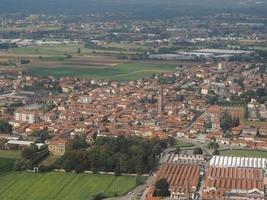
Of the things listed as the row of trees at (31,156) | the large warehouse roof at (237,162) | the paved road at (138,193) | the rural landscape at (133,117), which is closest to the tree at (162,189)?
the rural landscape at (133,117)

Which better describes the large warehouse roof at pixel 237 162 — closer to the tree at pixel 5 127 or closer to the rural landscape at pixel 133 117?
the rural landscape at pixel 133 117

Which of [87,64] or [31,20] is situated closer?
[87,64]

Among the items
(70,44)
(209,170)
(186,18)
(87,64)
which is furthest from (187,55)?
(186,18)

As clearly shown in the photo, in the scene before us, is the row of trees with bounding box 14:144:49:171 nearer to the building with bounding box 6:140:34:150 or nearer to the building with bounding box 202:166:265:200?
the building with bounding box 6:140:34:150

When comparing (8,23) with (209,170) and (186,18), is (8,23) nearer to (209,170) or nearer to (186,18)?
(186,18)

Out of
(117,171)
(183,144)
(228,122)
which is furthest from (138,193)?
(228,122)

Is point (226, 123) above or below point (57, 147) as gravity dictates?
below

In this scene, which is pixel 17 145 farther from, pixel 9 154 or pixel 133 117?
pixel 133 117

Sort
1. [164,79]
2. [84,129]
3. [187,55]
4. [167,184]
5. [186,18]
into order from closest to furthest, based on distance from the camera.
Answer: [167,184] → [84,129] → [164,79] → [187,55] → [186,18]
